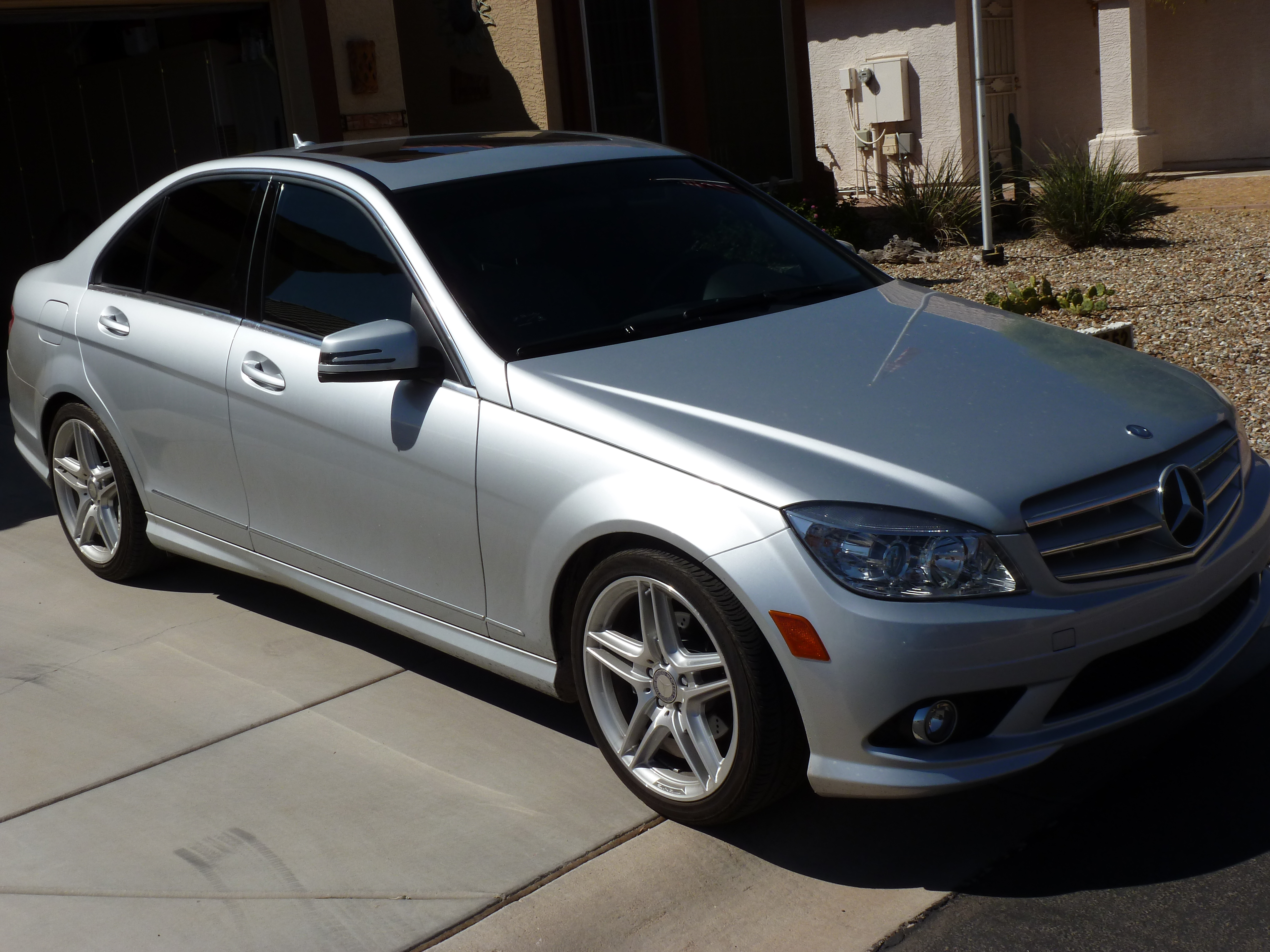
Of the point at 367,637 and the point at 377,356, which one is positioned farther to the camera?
the point at 367,637

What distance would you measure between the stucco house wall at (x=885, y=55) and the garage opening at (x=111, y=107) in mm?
8877

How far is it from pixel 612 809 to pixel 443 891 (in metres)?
0.55

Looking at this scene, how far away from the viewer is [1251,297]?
9.37 metres

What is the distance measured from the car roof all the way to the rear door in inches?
14.4

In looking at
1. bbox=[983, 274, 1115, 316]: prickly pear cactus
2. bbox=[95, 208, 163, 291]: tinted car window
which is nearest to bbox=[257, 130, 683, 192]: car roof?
bbox=[95, 208, 163, 291]: tinted car window

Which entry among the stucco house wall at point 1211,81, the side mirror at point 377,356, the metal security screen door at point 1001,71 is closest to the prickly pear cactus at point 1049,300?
the side mirror at point 377,356

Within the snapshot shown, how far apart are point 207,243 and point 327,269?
0.75m

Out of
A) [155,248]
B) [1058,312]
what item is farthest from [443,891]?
[1058,312]

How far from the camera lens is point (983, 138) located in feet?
37.5

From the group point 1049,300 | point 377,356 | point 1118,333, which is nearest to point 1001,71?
point 1049,300

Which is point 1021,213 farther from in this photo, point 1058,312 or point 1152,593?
point 1152,593

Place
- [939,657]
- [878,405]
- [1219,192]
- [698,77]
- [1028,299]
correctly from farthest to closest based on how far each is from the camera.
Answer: [1219,192], [698,77], [1028,299], [878,405], [939,657]

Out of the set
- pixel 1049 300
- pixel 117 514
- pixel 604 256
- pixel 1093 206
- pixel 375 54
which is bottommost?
pixel 117 514

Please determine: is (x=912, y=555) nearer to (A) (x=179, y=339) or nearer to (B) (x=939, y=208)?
(A) (x=179, y=339)
